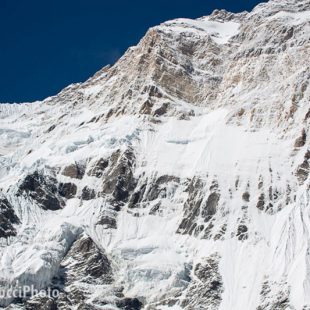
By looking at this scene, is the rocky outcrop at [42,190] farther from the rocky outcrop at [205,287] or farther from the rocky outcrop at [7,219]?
the rocky outcrop at [205,287]

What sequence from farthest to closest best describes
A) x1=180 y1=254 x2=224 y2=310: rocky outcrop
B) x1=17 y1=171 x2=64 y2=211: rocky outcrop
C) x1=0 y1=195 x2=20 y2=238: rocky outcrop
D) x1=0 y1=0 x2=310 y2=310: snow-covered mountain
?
x1=17 y1=171 x2=64 y2=211: rocky outcrop → x1=0 y1=195 x2=20 y2=238: rocky outcrop → x1=0 y1=0 x2=310 y2=310: snow-covered mountain → x1=180 y1=254 x2=224 y2=310: rocky outcrop

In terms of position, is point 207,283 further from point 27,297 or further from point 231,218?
point 27,297

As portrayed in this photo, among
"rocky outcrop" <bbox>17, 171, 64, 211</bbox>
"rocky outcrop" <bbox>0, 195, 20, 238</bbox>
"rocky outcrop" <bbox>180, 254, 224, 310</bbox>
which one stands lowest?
"rocky outcrop" <bbox>180, 254, 224, 310</bbox>

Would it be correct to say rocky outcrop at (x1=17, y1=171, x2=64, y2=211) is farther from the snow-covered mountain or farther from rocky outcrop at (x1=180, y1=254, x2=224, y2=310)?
rocky outcrop at (x1=180, y1=254, x2=224, y2=310)

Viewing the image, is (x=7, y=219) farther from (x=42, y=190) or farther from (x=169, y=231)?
(x=169, y=231)

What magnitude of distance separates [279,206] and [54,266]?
4012 cm

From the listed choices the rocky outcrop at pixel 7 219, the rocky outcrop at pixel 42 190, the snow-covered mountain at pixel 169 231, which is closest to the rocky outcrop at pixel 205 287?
the snow-covered mountain at pixel 169 231

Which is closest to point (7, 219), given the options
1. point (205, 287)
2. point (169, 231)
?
point (169, 231)

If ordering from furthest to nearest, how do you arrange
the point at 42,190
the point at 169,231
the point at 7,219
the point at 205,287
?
the point at 42,190
the point at 7,219
the point at 169,231
the point at 205,287

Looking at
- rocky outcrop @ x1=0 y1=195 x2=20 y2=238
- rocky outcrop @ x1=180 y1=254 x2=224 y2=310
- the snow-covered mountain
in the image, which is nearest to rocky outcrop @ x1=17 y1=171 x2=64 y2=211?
the snow-covered mountain

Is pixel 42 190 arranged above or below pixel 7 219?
above

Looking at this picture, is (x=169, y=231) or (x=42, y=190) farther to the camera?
(x=42, y=190)

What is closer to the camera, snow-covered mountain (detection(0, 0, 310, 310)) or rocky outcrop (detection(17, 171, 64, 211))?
snow-covered mountain (detection(0, 0, 310, 310))

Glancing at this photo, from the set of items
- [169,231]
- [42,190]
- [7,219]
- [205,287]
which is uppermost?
[42,190]
